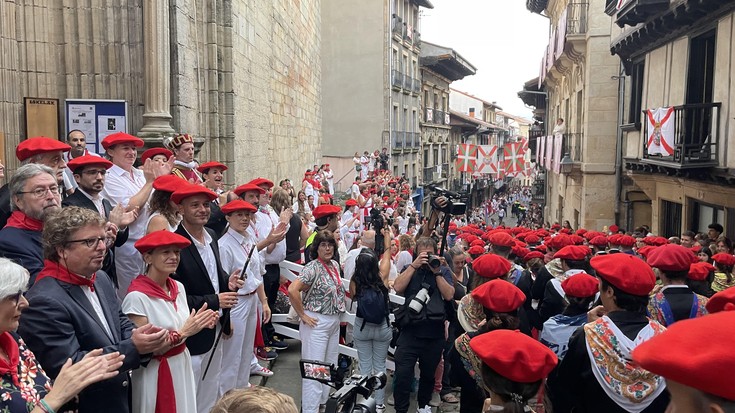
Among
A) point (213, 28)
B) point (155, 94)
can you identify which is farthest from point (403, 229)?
point (155, 94)

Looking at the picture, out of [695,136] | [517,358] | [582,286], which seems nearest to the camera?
[517,358]

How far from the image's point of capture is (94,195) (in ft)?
15.4

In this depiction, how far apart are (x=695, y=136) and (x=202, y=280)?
11.9 metres

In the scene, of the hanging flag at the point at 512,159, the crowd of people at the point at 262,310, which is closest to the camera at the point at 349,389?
the crowd of people at the point at 262,310

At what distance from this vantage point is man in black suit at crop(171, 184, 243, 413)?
452 cm

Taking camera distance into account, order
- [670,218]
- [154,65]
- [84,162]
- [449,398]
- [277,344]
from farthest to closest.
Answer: [670,218]
[154,65]
[277,344]
[449,398]
[84,162]

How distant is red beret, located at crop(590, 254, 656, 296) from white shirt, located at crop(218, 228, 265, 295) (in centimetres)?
281

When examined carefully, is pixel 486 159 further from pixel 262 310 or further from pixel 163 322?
pixel 163 322

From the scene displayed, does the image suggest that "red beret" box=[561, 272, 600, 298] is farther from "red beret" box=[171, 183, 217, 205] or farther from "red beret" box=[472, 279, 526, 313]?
"red beret" box=[171, 183, 217, 205]

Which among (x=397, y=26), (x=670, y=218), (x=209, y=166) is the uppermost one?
(x=397, y=26)

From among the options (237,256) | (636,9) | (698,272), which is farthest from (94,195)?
(636,9)

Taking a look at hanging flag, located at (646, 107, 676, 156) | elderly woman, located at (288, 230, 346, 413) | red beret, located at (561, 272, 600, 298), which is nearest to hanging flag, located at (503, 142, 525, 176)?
hanging flag, located at (646, 107, 676, 156)

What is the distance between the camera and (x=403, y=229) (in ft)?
49.6

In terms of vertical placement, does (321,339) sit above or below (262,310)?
below
